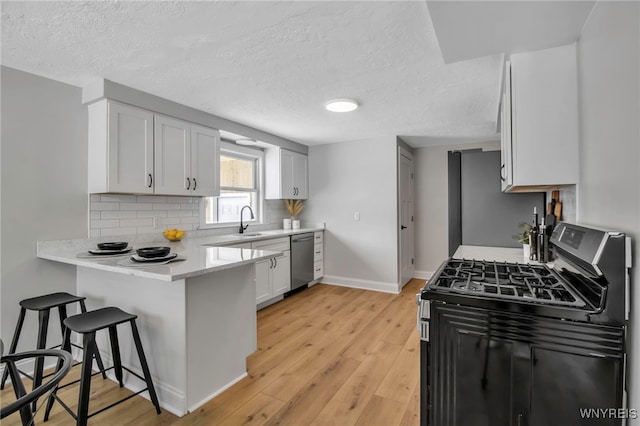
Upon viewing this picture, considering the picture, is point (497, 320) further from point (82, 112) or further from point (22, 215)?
point (82, 112)

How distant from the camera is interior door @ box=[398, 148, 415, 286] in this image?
457cm

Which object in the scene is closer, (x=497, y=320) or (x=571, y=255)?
(x=497, y=320)

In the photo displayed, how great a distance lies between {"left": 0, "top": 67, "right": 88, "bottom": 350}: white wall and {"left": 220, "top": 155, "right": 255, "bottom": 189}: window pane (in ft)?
5.45

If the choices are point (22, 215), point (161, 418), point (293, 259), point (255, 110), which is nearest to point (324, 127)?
point (255, 110)

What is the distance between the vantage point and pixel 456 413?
1.27 metres

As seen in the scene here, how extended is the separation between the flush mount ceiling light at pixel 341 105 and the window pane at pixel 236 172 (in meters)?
1.76

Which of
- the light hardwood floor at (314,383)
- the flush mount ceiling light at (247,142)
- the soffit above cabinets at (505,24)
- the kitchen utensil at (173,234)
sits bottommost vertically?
Result: the light hardwood floor at (314,383)

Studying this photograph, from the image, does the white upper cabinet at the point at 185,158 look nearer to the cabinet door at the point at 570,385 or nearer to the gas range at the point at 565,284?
the gas range at the point at 565,284

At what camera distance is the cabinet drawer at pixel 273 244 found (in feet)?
11.7

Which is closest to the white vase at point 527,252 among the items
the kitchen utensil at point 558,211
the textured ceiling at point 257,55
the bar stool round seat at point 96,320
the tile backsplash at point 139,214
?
the kitchen utensil at point 558,211

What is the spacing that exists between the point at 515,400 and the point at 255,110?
3.00m

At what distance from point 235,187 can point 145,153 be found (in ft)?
5.14

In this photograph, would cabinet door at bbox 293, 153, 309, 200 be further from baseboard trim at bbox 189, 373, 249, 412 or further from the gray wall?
baseboard trim at bbox 189, 373, 249, 412

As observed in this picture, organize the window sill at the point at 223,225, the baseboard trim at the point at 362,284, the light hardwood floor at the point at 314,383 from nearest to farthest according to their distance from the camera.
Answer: the light hardwood floor at the point at 314,383 → the window sill at the point at 223,225 → the baseboard trim at the point at 362,284
